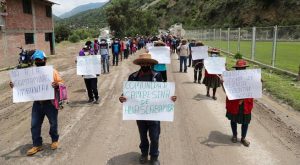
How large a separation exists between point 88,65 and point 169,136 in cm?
475

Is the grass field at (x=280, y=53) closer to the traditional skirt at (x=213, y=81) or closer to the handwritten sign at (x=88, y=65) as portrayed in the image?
the traditional skirt at (x=213, y=81)

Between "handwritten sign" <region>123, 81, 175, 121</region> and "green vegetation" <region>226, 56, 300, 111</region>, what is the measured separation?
5991 mm

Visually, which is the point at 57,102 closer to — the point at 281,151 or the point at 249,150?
the point at 249,150

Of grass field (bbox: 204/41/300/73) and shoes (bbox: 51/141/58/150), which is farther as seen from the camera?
grass field (bbox: 204/41/300/73)

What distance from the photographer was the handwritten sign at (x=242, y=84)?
749cm

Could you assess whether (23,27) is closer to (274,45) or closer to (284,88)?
(274,45)

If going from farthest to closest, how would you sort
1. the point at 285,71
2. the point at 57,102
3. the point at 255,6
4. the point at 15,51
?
the point at 255,6 → the point at 15,51 → the point at 285,71 → the point at 57,102

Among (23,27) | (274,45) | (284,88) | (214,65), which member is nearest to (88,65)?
(214,65)

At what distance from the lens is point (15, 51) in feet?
97.6

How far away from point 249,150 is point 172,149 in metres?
1.50

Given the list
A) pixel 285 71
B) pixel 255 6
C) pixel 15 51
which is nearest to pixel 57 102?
pixel 285 71

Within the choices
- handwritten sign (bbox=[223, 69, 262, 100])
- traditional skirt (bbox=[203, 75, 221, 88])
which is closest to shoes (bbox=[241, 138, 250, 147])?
handwritten sign (bbox=[223, 69, 262, 100])

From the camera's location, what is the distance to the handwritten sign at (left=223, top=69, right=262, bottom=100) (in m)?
7.49

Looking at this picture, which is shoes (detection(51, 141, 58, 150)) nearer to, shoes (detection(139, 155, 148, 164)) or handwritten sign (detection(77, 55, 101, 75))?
shoes (detection(139, 155, 148, 164))
